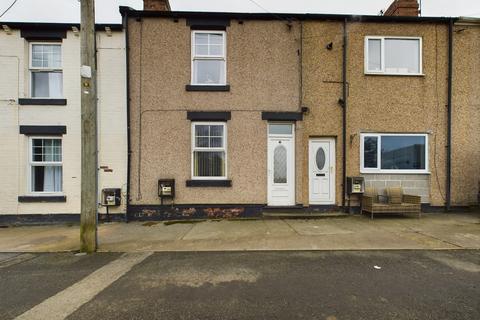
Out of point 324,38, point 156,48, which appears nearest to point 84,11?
point 156,48

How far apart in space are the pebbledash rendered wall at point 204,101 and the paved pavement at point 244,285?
3.01 meters

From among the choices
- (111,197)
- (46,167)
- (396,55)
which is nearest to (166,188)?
(111,197)

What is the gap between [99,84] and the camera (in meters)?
7.27

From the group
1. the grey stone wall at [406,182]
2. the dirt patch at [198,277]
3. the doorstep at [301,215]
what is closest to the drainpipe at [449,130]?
the grey stone wall at [406,182]

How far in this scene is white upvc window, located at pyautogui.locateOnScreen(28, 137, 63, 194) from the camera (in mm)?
7203

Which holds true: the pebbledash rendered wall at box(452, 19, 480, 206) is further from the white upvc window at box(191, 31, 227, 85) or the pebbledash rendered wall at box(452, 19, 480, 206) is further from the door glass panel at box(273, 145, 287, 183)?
the white upvc window at box(191, 31, 227, 85)

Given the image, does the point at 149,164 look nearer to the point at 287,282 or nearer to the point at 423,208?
the point at 287,282

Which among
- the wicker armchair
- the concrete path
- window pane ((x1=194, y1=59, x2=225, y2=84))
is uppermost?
window pane ((x1=194, y1=59, x2=225, y2=84))

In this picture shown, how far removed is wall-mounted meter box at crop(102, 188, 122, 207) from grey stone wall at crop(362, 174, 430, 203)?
7704mm

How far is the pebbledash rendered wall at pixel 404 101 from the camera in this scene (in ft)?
25.0

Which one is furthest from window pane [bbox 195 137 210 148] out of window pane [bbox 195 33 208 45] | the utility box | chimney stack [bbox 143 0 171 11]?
chimney stack [bbox 143 0 171 11]

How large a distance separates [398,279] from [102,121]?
8.07 meters

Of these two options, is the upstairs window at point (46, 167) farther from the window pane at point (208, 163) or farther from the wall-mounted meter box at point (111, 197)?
the window pane at point (208, 163)

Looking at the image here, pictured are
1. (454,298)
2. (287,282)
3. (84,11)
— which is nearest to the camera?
(454,298)
